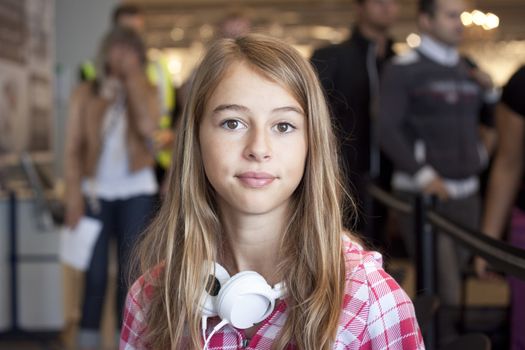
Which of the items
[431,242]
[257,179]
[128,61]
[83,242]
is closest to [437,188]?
[431,242]

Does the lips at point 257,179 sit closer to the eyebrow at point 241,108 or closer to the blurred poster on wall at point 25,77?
the eyebrow at point 241,108

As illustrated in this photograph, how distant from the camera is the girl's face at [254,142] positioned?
1.75m

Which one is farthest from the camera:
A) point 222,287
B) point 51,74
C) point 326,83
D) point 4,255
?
point 51,74

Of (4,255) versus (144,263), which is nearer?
(144,263)

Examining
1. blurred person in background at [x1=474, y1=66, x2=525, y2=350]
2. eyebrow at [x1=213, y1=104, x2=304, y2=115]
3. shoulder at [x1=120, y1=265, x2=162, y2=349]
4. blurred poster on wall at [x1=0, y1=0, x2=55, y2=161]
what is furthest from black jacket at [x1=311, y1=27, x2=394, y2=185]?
eyebrow at [x1=213, y1=104, x2=304, y2=115]

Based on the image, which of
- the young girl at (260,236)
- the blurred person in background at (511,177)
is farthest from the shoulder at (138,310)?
the blurred person in background at (511,177)

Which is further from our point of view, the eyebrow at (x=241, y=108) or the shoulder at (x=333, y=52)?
the shoulder at (x=333, y=52)

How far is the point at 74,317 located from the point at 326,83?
2.79 metres

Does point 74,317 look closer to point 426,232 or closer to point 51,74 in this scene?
point 51,74

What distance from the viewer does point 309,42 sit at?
526 inches

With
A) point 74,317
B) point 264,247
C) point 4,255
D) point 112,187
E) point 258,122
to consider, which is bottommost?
point 74,317

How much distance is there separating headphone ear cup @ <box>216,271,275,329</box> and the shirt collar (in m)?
3.25

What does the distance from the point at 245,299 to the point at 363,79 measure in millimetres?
3706

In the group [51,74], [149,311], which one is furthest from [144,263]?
[51,74]
